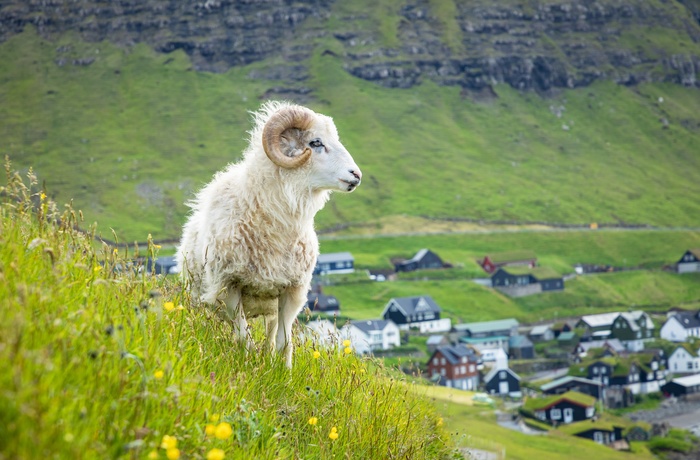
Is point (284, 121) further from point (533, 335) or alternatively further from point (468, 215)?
point (468, 215)

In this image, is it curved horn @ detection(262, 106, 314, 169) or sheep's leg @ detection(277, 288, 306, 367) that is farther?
curved horn @ detection(262, 106, 314, 169)

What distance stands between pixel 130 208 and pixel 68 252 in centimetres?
19204

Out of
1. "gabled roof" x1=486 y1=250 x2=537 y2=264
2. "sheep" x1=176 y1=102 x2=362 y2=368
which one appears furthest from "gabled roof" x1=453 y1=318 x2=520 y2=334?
"sheep" x1=176 y1=102 x2=362 y2=368

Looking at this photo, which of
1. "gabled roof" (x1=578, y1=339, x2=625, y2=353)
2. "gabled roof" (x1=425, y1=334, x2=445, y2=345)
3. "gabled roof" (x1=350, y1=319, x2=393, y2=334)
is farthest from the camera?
"gabled roof" (x1=578, y1=339, x2=625, y2=353)

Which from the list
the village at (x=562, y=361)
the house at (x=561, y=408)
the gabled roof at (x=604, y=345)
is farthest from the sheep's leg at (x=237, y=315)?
the gabled roof at (x=604, y=345)

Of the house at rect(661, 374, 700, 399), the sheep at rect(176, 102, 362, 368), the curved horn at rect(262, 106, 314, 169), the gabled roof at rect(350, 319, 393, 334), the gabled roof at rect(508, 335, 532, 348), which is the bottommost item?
the sheep at rect(176, 102, 362, 368)

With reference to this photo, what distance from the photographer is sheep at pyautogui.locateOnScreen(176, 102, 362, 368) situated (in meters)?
8.67

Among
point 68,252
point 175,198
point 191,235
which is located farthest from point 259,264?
point 175,198

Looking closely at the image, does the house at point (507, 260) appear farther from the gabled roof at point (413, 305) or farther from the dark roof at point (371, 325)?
the dark roof at point (371, 325)

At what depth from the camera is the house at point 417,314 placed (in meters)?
128

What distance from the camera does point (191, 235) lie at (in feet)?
31.7

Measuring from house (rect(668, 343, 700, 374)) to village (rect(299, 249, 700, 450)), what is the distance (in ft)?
0.52

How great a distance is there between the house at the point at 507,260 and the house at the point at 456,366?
47884 mm

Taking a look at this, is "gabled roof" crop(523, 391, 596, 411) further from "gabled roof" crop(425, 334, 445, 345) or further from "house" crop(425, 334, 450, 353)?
"gabled roof" crop(425, 334, 445, 345)
